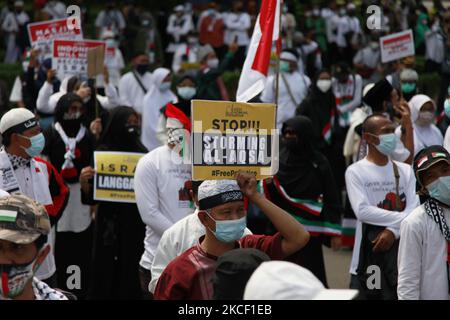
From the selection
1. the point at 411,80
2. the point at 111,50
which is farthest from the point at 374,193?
the point at 111,50

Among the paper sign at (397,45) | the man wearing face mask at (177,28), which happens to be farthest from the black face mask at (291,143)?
the man wearing face mask at (177,28)

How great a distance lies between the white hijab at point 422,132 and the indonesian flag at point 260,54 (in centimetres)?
261

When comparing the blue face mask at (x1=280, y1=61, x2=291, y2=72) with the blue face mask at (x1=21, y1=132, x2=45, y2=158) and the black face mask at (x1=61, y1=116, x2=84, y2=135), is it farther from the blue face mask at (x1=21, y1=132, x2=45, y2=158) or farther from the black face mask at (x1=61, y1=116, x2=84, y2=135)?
the blue face mask at (x1=21, y1=132, x2=45, y2=158)

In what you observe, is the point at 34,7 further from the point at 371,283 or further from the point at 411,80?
the point at 371,283

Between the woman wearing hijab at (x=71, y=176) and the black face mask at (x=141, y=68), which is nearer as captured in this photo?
the woman wearing hijab at (x=71, y=176)

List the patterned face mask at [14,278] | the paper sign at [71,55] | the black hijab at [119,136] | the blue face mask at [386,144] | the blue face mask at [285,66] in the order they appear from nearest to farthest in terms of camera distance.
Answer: the patterned face mask at [14,278] → the blue face mask at [386,144] → the black hijab at [119,136] → the paper sign at [71,55] → the blue face mask at [285,66]

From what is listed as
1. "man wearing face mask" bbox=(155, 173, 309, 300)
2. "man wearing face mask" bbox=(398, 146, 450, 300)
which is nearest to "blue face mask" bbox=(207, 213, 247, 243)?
"man wearing face mask" bbox=(155, 173, 309, 300)

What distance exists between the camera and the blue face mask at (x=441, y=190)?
6.26 metres

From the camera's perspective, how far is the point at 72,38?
41.0 feet

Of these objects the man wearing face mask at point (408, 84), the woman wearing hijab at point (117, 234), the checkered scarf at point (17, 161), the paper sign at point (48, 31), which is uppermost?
the paper sign at point (48, 31)

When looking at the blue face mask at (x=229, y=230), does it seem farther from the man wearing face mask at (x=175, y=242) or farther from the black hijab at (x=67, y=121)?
the black hijab at (x=67, y=121)

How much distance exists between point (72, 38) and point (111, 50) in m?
4.75

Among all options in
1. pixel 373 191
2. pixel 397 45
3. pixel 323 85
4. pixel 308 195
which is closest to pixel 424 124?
pixel 308 195

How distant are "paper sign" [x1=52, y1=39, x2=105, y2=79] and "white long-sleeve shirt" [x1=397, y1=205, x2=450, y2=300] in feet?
20.6
